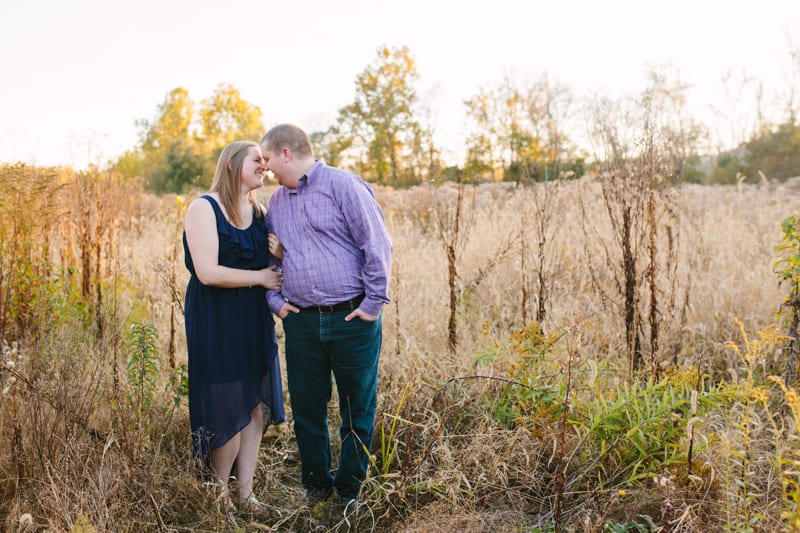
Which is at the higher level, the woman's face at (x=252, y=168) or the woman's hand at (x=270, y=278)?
the woman's face at (x=252, y=168)

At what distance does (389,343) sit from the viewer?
4.86 metres

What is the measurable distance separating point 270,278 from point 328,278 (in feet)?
1.12

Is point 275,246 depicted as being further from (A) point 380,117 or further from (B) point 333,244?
(A) point 380,117

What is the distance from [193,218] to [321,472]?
1508 millimetres

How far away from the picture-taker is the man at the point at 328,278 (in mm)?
2848

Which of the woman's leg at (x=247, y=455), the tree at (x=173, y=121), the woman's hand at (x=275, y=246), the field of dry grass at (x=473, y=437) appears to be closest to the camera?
the field of dry grass at (x=473, y=437)

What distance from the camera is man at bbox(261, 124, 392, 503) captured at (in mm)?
2848

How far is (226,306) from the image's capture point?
2.90m

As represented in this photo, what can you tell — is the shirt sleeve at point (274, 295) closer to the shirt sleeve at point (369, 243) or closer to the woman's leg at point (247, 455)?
the shirt sleeve at point (369, 243)

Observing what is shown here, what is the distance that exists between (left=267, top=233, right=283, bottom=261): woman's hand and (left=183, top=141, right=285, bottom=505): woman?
37 millimetres

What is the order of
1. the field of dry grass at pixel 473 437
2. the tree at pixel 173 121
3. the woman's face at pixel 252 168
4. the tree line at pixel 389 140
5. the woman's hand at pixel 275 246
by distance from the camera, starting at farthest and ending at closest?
1. the tree at pixel 173 121
2. the tree line at pixel 389 140
3. the woman's hand at pixel 275 246
4. the woman's face at pixel 252 168
5. the field of dry grass at pixel 473 437

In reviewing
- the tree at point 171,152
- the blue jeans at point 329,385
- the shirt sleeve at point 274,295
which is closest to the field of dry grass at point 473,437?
the blue jeans at point 329,385

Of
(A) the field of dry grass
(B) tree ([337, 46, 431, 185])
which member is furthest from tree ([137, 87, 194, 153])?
(A) the field of dry grass

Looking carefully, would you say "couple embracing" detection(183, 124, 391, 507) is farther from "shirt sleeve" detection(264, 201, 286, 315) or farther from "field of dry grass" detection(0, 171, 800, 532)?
"field of dry grass" detection(0, 171, 800, 532)
